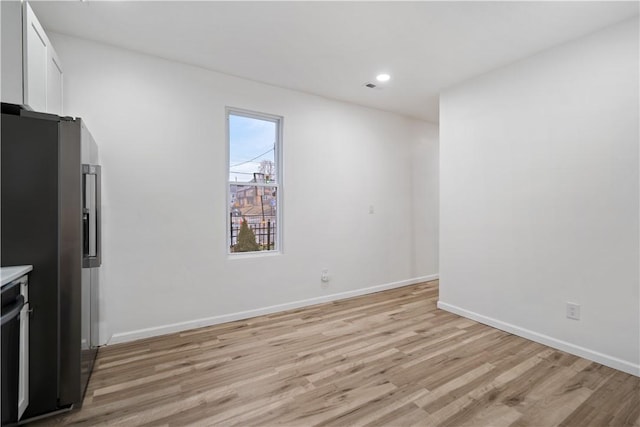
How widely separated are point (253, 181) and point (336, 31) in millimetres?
1827

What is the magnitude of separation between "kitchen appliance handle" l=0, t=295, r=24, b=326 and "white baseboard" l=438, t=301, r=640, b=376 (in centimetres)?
379

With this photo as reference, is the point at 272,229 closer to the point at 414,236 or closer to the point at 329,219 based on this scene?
the point at 329,219

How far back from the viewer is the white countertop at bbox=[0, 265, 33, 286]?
146 cm

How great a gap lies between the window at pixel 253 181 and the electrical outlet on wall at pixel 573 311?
2.93 meters

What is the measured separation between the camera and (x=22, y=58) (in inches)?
71.5

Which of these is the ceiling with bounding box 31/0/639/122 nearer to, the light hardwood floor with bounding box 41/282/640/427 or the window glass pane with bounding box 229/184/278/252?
the window glass pane with bounding box 229/184/278/252

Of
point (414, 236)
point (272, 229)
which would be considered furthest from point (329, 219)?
point (414, 236)

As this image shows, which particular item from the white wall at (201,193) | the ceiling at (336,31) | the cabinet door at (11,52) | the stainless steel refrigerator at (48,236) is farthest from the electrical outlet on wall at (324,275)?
the cabinet door at (11,52)

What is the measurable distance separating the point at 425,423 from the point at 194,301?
2397mm

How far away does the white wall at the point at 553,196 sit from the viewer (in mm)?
2400

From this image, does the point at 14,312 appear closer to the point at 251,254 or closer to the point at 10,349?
the point at 10,349

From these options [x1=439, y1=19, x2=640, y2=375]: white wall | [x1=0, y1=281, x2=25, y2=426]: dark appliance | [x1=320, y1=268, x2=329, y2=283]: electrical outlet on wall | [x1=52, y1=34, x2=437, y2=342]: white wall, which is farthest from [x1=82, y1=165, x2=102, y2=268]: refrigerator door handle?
[x1=439, y1=19, x2=640, y2=375]: white wall

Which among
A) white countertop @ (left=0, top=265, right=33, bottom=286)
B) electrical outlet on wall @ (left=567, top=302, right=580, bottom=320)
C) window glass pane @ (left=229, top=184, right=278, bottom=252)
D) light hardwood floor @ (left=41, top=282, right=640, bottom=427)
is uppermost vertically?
window glass pane @ (left=229, top=184, right=278, bottom=252)

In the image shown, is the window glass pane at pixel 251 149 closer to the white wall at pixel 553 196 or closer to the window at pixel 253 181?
the window at pixel 253 181
